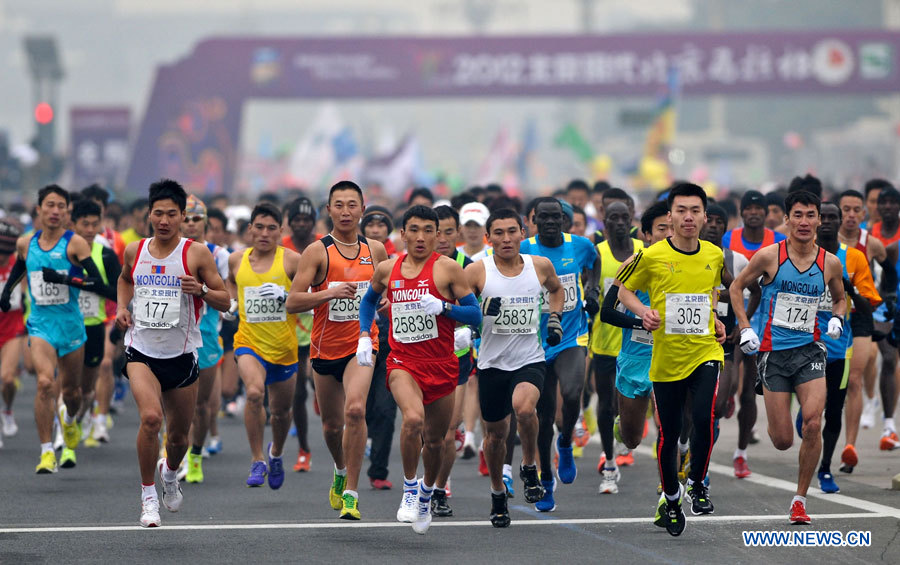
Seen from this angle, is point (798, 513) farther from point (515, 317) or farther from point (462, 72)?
point (462, 72)

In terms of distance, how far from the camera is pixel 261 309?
12531 millimetres

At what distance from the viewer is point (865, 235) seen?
1355cm

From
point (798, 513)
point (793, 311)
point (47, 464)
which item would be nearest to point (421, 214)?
point (793, 311)

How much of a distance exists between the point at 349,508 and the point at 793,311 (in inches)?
131

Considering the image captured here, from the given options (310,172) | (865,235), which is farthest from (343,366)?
(310,172)

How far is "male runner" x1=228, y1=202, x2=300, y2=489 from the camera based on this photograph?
12211 millimetres

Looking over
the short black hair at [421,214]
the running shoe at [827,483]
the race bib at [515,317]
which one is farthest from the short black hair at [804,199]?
the short black hair at [421,214]

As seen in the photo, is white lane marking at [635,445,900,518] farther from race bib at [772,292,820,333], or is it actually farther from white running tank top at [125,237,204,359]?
white running tank top at [125,237,204,359]

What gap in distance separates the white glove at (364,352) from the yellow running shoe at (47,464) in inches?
170

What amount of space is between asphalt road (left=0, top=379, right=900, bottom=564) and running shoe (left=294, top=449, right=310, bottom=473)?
194 millimetres

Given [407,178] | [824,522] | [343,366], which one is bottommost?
[824,522]

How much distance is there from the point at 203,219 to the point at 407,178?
36.5 m

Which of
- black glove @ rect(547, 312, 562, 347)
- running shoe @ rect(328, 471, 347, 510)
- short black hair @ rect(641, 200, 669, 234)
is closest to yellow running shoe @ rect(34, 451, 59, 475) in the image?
running shoe @ rect(328, 471, 347, 510)

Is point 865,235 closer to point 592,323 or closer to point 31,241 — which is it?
point 592,323
